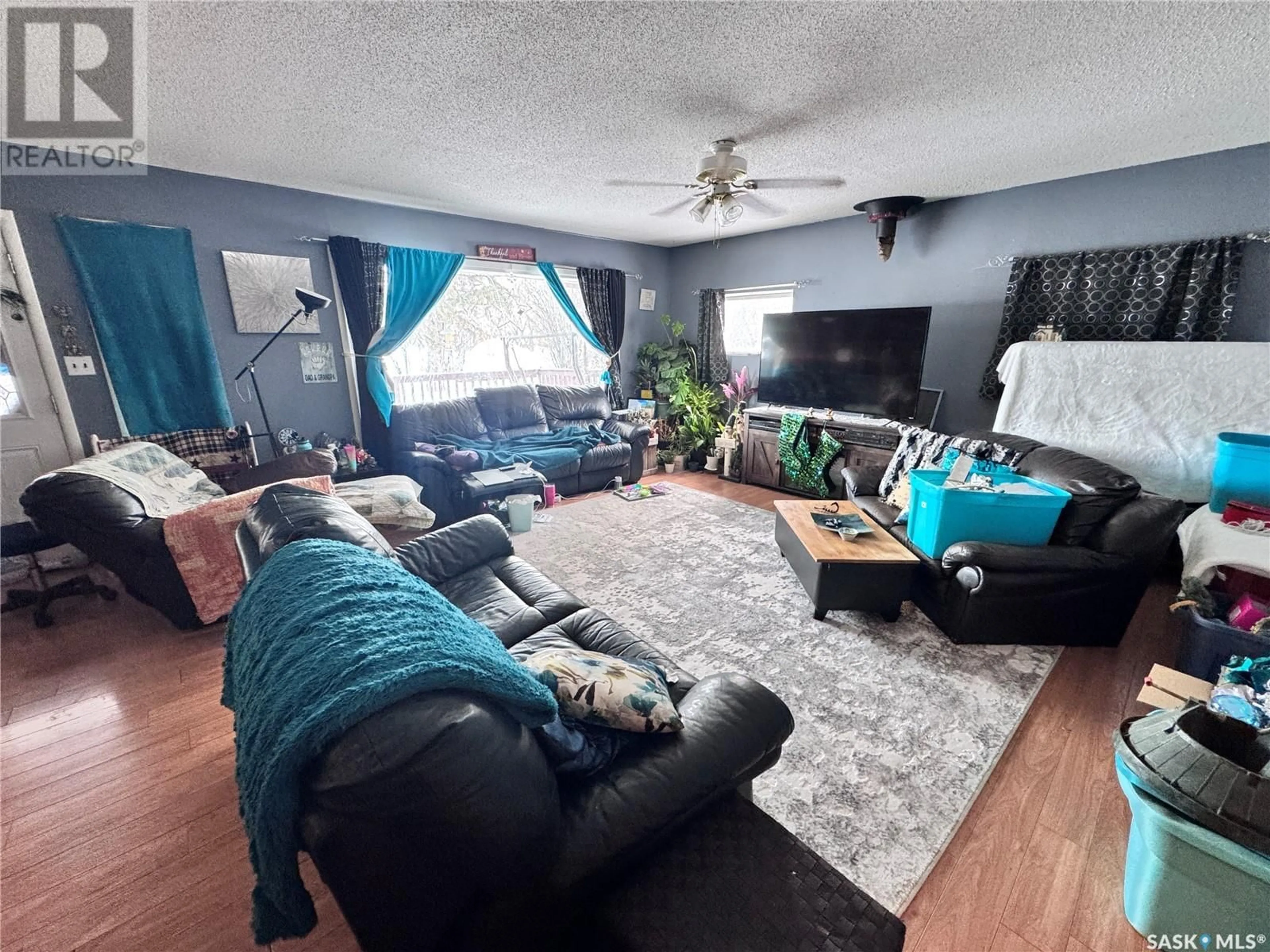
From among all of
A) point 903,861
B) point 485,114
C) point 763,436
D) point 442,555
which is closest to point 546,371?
point 763,436

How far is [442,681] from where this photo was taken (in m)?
0.65

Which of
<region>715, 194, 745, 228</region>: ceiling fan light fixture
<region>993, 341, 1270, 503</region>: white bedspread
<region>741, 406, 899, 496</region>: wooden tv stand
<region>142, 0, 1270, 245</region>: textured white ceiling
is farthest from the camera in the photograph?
<region>741, 406, 899, 496</region>: wooden tv stand

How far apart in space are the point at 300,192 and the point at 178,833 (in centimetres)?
377

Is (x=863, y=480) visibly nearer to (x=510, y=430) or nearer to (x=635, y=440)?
(x=635, y=440)

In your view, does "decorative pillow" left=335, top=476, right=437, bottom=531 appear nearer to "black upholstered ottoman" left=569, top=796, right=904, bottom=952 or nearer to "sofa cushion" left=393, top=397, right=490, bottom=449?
"sofa cushion" left=393, top=397, right=490, bottom=449

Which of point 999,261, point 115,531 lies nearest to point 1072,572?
point 999,261

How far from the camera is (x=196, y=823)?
140 centimetres

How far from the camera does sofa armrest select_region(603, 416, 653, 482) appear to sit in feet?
15.2

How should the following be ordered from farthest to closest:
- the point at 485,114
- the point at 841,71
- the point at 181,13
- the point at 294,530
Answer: the point at 485,114 → the point at 841,71 → the point at 181,13 → the point at 294,530

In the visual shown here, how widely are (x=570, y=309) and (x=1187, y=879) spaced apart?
5.07 metres

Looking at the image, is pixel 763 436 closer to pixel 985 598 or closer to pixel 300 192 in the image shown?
pixel 985 598

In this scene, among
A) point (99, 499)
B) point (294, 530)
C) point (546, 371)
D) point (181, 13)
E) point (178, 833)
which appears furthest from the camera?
point (546, 371)

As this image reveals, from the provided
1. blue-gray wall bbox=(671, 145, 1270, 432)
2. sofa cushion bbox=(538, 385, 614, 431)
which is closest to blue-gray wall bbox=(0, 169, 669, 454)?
sofa cushion bbox=(538, 385, 614, 431)

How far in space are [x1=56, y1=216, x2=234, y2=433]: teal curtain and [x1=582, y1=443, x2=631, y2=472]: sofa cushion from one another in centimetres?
257
